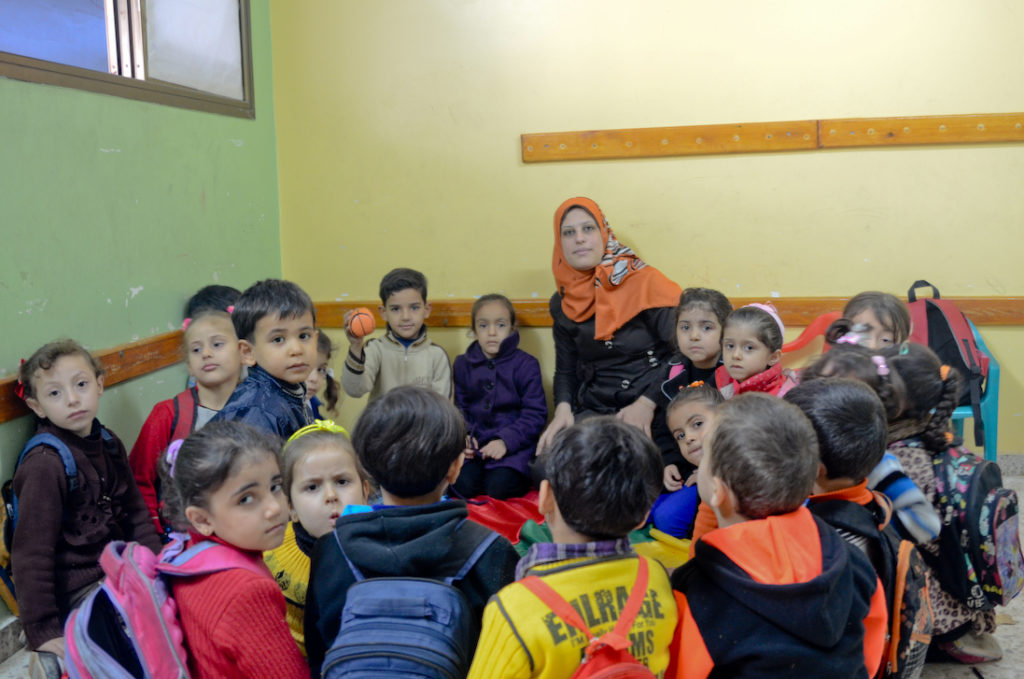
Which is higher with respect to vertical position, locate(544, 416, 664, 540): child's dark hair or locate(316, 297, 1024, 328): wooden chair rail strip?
locate(316, 297, 1024, 328): wooden chair rail strip

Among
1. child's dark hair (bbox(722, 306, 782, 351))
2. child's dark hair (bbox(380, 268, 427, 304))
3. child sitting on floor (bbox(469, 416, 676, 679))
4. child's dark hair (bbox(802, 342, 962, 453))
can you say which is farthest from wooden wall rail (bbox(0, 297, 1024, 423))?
child sitting on floor (bbox(469, 416, 676, 679))

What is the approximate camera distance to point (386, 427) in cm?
141

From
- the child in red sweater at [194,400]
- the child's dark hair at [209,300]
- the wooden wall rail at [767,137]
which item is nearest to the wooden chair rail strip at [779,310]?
the wooden wall rail at [767,137]

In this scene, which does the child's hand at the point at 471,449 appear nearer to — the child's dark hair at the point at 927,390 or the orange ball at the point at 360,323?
the orange ball at the point at 360,323

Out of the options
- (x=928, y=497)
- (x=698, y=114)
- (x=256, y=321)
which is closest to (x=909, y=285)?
(x=698, y=114)

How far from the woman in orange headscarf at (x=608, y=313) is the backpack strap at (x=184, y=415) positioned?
1.36 m

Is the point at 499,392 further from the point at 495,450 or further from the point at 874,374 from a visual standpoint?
the point at 874,374

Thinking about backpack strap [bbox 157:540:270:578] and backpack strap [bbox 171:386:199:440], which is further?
backpack strap [bbox 171:386:199:440]

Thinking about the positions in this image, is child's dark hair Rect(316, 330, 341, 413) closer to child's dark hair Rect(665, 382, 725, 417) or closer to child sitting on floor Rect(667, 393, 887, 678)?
child's dark hair Rect(665, 382, 725, 417)

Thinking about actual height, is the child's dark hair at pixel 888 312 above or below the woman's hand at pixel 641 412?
above

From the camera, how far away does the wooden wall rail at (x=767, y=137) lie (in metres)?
3.46

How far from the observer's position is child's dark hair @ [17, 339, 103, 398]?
2.33 m

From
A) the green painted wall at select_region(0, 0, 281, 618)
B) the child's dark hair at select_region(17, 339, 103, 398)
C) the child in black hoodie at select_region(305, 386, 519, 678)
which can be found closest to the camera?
the child in black hoodie at select_region(305, 386, 519, 678)

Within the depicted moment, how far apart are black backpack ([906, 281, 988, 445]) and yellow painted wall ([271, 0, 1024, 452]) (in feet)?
1.02
